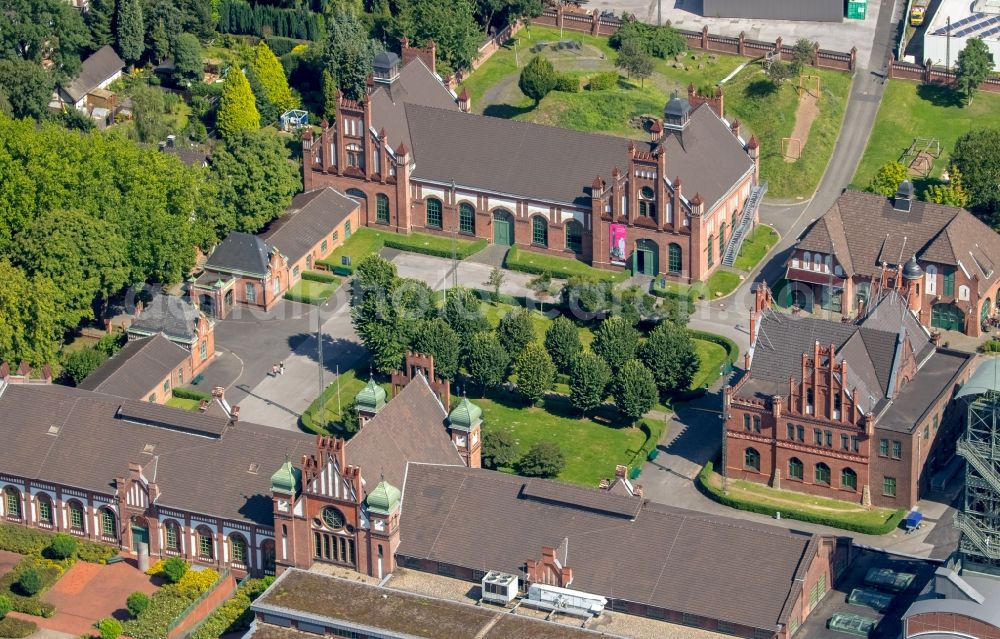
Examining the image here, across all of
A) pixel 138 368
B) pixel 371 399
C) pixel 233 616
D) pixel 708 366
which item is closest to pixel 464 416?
pixel 371 399

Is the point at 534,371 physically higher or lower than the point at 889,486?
higher

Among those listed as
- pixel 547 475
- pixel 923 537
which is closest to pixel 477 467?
pixel 547 475

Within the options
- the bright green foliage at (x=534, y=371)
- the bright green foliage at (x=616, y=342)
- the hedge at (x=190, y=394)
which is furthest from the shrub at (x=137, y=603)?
the bright green foliage at (x=616, y=342)

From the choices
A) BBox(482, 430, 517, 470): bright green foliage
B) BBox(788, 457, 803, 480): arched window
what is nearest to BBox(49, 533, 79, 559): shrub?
BBox(482, 430, 517, 470): bright green foliage

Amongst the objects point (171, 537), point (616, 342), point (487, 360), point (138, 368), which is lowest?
point (171, 537)

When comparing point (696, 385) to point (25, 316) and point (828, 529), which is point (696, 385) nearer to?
point (828, 529)

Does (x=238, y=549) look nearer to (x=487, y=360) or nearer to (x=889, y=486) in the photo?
(x=487, y=360)
